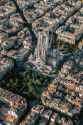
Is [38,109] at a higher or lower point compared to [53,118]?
higher

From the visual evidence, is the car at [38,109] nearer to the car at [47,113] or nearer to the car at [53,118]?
the car at [47,113]

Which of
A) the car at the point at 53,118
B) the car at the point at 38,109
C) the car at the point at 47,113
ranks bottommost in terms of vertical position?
the car at the point at 53,118

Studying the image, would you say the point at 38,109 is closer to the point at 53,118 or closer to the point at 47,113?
the point at 47,113

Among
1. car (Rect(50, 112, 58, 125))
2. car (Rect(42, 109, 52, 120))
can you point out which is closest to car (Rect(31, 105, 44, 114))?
car (Rect(42, 109, 52, 120))

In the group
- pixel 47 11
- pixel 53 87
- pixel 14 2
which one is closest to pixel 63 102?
pixel 53 87

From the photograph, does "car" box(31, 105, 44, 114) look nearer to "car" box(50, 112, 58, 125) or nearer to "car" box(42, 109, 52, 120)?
"car" box(42, 109, 52, 120)

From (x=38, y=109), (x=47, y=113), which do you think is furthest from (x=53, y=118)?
(x=38, y=109)

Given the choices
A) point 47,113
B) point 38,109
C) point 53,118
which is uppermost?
point 38,109

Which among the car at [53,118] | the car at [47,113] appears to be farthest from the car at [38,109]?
the car at [53,118]

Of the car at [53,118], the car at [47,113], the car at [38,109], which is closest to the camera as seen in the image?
the car at [53,118]

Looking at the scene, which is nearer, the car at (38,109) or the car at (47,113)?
the car at (47,113)

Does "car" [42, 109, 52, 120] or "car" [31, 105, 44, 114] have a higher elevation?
"car" [31, 105, 44, 114]

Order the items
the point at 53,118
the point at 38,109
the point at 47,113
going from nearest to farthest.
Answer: the point at 53,118
the point at 47,113
the point at 38,109
